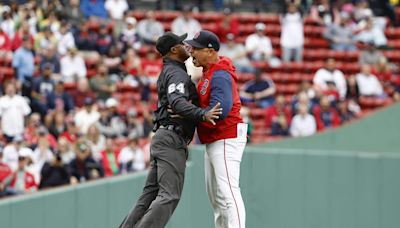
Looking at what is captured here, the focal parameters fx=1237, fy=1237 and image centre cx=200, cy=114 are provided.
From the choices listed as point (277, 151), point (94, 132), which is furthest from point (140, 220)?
point (94, 132)

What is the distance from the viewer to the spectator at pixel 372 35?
73.6 ft

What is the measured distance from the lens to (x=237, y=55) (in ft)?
68.0

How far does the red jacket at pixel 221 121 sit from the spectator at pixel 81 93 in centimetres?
811

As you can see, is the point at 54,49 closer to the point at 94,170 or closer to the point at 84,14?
the point at 84,14

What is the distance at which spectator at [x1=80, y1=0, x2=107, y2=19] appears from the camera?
2120 centimetres

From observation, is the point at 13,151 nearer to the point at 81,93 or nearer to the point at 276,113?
the point at 81,93

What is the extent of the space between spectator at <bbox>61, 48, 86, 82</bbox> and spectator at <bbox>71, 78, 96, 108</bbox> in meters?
0.28

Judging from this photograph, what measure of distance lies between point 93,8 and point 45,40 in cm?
231

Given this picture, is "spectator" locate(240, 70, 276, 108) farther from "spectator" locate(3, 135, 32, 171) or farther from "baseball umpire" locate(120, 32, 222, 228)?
"baseball umpire" locate(120, 32, 222, 228)

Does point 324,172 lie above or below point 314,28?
below

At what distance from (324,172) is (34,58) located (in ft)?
21.9

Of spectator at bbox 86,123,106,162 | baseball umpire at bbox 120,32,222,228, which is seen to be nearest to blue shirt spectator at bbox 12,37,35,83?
spectator at bbox 86,123,106,162

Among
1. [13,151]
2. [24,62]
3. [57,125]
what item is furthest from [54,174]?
[24,62]

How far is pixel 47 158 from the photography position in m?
15.3
